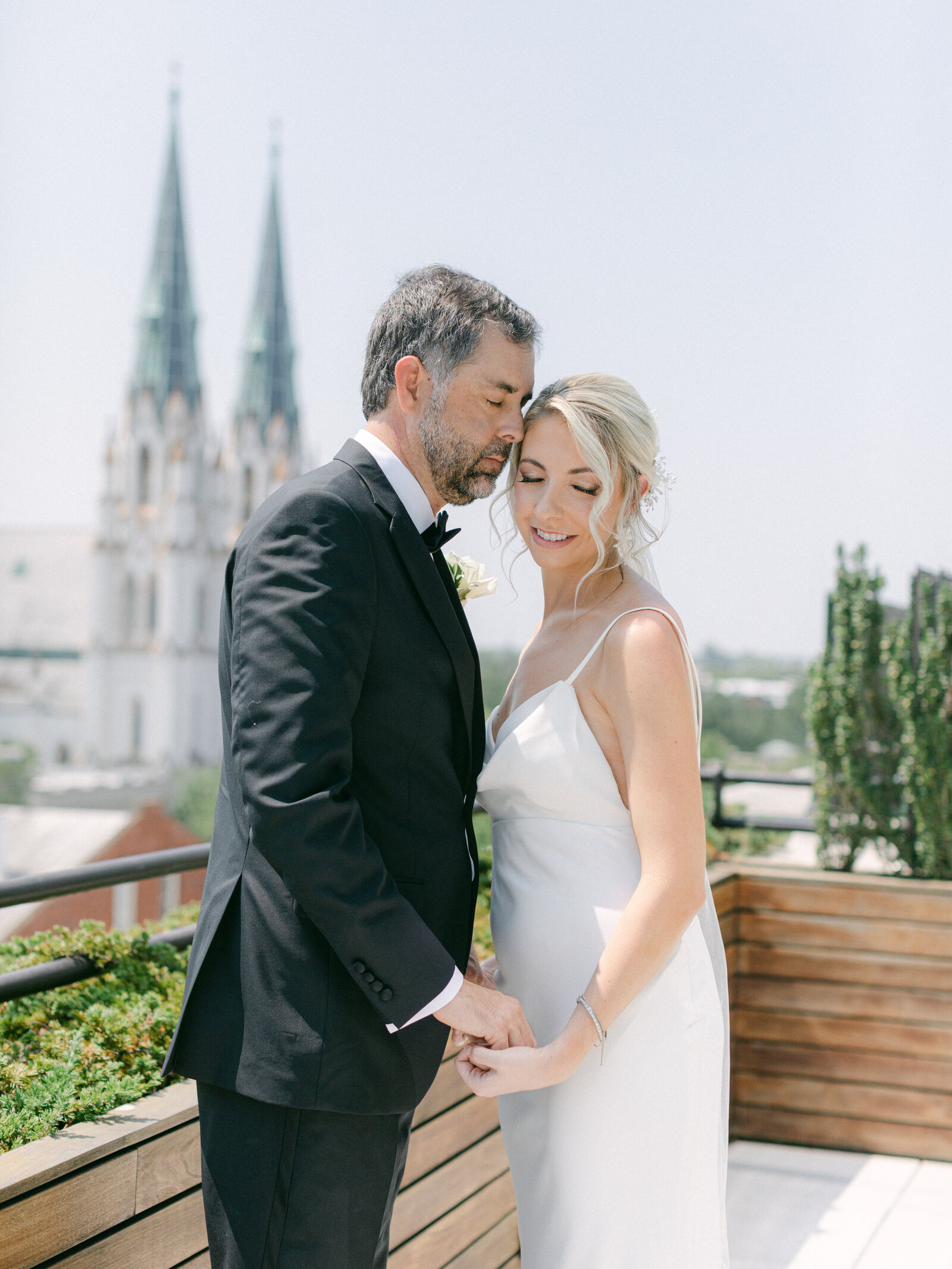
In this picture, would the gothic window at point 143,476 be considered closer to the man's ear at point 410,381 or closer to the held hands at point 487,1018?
the man's ear at point 410,381

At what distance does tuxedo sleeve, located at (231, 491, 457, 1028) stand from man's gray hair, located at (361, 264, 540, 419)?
30 centimetres

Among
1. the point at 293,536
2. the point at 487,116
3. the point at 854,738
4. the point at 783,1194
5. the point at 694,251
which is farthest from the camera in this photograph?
the point at 694,251

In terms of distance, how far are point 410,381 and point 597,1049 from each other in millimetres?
976

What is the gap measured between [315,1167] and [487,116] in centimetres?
5345

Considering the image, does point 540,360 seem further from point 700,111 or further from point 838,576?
point 700,111

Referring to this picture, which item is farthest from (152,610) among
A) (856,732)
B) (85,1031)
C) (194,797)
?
(85,1031)

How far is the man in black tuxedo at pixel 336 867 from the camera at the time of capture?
3.92 ft

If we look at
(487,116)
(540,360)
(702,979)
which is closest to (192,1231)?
(702,979)

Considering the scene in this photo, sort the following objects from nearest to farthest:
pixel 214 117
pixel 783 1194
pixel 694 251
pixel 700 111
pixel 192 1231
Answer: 1. pixel 192 1231
2. pixel 783 1194
3. pixel 700 111
4. pixel 694 251
5. pixel 214 117

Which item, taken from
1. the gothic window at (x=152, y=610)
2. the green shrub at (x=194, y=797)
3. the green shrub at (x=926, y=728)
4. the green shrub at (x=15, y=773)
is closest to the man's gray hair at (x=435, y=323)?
the green shrub at (x=926, y=728)

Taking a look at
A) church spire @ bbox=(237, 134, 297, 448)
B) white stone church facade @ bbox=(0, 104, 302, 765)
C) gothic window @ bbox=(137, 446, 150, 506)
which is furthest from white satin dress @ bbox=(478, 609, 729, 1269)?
gothic window @ bbox=(137, 446, 150, 506)

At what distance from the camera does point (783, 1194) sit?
338cm

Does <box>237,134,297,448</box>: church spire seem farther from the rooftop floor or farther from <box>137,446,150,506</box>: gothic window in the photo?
the rooftop floor

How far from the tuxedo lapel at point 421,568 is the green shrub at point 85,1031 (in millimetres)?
764
